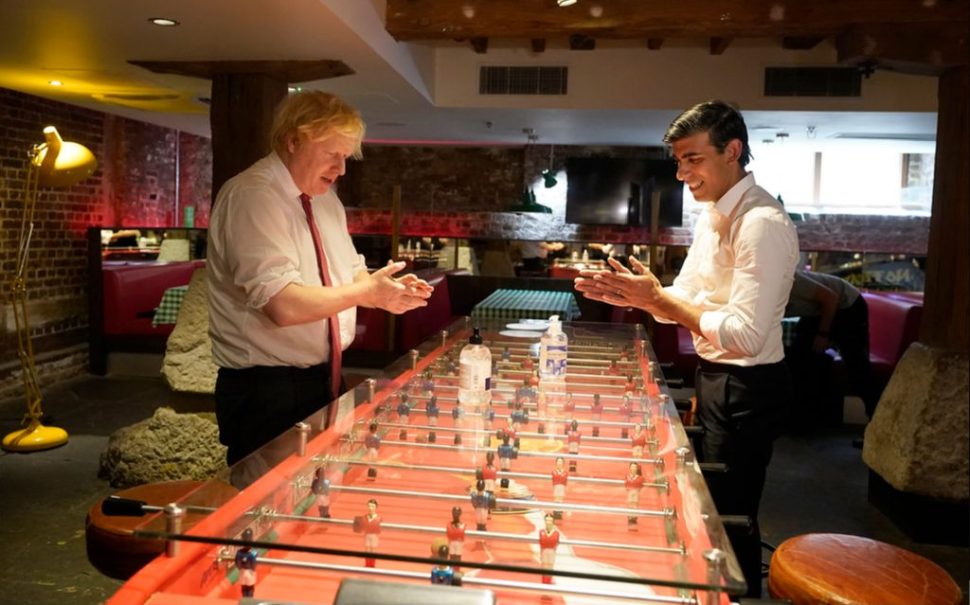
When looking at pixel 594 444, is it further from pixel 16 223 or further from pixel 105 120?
pixel 105 120

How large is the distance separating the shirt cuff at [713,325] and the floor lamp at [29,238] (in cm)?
445

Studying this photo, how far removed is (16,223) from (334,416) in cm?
585

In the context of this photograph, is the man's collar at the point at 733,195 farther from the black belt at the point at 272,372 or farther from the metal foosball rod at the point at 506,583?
the metal foosball rod at the point at 506,583

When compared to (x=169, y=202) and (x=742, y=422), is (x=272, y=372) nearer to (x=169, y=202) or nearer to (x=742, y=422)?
(x=742, y=422)

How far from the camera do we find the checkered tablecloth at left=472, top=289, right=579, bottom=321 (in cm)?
609

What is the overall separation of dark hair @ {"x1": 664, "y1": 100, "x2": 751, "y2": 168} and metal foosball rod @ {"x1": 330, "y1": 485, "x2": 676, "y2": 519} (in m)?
1.30

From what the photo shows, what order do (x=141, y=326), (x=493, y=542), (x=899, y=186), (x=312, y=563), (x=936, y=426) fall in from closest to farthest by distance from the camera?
(x=312, y=563)
(x=493, y=542)
(x=936, y=426)
(x=141, y=326)
(x=899, y=186)

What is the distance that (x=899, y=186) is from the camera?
11305mm

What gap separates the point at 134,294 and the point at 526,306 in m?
3.87

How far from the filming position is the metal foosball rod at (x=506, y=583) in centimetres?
120

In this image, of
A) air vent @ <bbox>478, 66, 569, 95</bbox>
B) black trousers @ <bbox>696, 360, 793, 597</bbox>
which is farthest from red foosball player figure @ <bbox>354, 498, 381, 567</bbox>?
air vent @ <bbox>478, 66, 569, 95</bbox>

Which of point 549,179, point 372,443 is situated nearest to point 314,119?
point 372,443

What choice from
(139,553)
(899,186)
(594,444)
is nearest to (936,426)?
(594,444)

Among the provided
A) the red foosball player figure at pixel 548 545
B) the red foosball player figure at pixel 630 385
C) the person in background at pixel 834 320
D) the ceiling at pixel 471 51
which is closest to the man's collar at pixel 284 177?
the red foosball player figure at pixel 630 385
